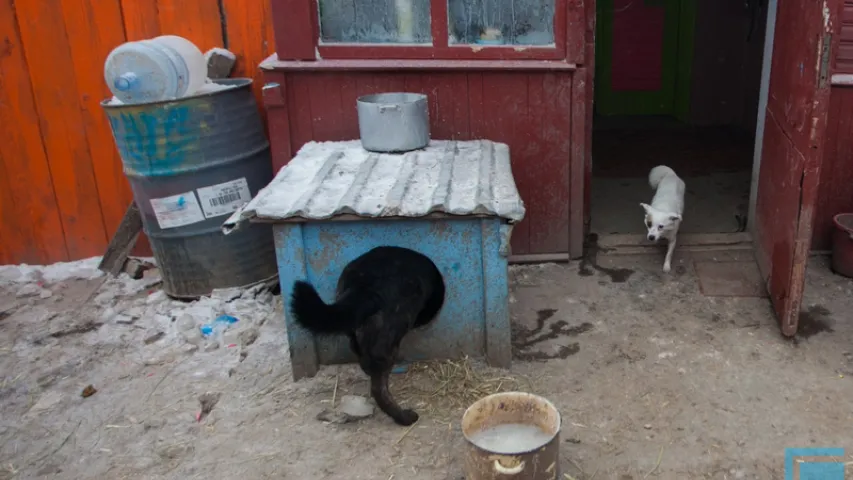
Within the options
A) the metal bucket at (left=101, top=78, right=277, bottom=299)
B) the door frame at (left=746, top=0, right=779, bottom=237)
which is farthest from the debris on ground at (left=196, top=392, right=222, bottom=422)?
the door frame at (left=746, top=0, right=779, bottom=237)

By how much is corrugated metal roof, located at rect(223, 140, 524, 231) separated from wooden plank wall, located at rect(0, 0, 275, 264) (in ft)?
3.81

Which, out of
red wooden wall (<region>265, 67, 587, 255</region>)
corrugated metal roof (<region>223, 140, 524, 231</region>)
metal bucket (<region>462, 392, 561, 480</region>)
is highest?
red wooden wall (<region>265, 67, 587, 255</region>)

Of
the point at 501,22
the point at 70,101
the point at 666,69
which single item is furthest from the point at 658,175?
the point at 70,101

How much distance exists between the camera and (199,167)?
405cm

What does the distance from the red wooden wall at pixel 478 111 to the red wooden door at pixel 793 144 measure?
41.7 inches

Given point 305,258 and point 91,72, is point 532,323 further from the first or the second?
point 91,72

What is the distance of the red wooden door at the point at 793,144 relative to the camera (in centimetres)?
315

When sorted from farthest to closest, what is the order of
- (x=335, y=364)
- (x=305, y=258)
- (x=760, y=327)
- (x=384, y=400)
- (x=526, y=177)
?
1. (x=526, y=177)
2. (x=760, y=327)
3. (x=335, y=364)
4. (x=305, y=258)
5. (x=384, y=400)

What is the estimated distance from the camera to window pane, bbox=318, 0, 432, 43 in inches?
160

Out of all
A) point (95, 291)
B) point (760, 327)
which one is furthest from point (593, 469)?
point (95, 291)

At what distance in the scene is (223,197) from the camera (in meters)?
4.18

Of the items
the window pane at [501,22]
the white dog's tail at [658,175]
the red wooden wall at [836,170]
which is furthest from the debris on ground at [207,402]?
the red wooden wall at [836,170]

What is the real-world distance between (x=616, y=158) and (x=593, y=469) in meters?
4.41

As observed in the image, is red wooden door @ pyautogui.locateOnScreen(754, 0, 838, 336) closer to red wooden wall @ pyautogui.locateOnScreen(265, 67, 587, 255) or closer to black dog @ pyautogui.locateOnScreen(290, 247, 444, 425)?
red wooden wall @ pyautogui.locateOnScreen(265, 67, 587, 255)
